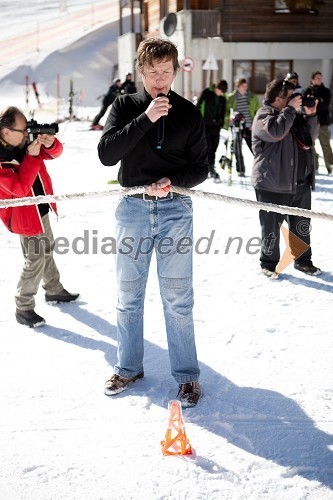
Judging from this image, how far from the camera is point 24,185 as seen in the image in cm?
392

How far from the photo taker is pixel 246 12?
22797 millimetres

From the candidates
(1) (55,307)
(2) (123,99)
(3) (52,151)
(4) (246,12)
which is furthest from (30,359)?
(4) (246,12)

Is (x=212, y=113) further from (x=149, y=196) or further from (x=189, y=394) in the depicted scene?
(x=189, y=394)

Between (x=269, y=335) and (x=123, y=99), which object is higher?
(x=123, y=99)

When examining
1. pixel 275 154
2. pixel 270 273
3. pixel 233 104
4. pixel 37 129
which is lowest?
pixel 270 273

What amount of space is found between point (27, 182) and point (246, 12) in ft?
70.1

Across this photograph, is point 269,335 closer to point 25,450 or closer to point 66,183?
point 25,450

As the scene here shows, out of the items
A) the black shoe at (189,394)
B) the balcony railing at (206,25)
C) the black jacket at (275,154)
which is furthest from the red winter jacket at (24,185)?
the balcony railing at (206,25)

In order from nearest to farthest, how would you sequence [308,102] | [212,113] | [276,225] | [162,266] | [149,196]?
1. [149,196]
2. [162,266]
3. [276,225]
4. [308,102]
5. [212,113]

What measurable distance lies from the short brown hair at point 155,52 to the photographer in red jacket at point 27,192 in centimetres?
127

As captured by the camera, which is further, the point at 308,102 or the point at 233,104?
the point at 233,104

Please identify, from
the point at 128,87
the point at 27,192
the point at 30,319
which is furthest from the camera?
the point at 128,87

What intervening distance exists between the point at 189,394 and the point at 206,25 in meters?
22.3

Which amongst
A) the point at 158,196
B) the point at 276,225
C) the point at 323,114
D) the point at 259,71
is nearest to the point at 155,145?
the point at 158,196
